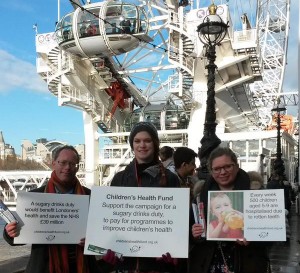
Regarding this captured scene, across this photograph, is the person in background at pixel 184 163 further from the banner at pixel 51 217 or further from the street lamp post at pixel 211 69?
the street lamp post at pixel 211 69

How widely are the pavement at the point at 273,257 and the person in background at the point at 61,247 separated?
2.13 meters

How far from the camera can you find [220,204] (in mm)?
3545

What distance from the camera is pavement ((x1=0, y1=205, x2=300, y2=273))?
588cm

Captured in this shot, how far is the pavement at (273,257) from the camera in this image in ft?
19.3

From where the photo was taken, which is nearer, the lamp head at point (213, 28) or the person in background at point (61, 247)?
the person in background at point (61, 247)

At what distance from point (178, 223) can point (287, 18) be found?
207 ft

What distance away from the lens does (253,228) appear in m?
3.49

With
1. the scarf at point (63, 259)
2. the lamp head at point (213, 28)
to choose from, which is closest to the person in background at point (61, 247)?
the scarf at point (63, 259)

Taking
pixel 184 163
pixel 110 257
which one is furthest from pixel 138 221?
pixel 184 163

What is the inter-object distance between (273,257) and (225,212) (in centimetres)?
640

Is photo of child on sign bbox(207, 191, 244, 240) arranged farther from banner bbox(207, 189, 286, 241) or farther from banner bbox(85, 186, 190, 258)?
Result: banner bbox(85, 186, 190, 258)

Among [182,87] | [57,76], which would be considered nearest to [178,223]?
[182,87]

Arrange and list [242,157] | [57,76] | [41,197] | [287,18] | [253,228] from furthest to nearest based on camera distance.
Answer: [287,18] < [57,76] < [242,157] < [41,197] < [253,228]

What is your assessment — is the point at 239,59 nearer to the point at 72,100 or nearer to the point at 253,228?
the point at 72,100
